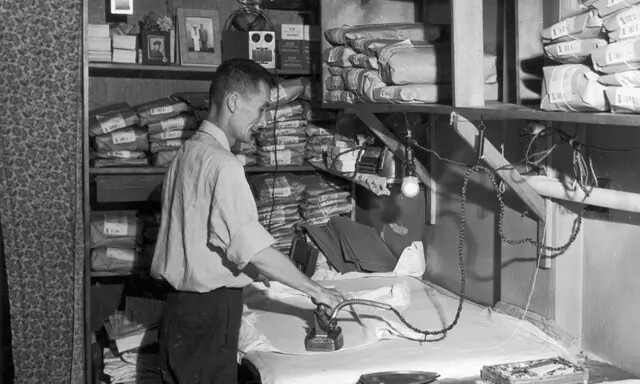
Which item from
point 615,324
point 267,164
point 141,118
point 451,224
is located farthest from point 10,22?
point 615,324

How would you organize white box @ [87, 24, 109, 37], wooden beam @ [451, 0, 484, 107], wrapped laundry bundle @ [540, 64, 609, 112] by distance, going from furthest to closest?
white box @ [87, 24, 109, 37], wooden beam @ [451, 0, 484, 107], wrapped laundry bundle @ [540, 64, 609, 112]

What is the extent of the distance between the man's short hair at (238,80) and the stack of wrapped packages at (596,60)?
1.12 metres

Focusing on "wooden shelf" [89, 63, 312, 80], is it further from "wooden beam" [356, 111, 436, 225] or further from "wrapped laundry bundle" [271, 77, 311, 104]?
"wooden beam" [356, 111, 436, 225]

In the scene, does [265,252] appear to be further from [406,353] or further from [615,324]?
[615,324]

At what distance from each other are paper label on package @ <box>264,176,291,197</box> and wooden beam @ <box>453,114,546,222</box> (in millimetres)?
2003

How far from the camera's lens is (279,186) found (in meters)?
4.84

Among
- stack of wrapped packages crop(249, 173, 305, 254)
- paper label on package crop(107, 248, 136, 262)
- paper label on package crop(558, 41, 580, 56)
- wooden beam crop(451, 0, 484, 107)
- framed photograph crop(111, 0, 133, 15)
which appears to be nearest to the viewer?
paper label on package crop(558, 41, 580, 56)

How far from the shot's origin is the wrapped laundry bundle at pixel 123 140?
4.69m

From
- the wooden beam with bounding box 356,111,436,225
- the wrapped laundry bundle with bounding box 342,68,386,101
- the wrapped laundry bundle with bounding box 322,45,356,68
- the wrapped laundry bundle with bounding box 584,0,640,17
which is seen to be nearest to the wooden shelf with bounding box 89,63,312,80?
the wrapped laundry bundle with bounding box 322,45,356,68

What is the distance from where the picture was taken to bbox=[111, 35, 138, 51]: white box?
4.66 metres

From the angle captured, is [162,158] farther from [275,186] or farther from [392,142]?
[392,142]

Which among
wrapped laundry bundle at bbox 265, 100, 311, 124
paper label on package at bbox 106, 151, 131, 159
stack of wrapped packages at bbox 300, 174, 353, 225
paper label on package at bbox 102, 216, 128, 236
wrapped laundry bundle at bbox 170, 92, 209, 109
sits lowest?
paper label on package at bbox 102, 216, 128, 236

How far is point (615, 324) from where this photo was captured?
2.77 metres

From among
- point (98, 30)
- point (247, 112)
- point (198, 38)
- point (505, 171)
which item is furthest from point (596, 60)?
point (98, 30)
